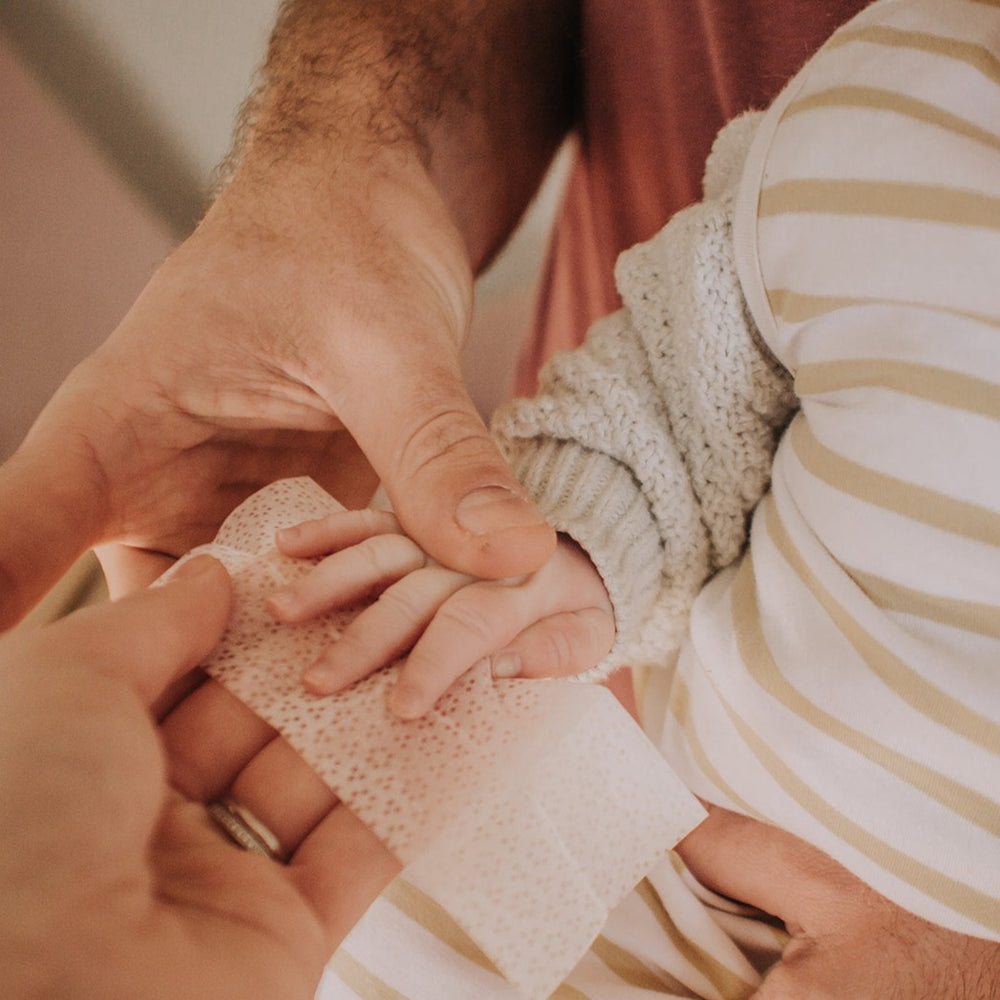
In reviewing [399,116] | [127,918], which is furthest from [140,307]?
[127,918]

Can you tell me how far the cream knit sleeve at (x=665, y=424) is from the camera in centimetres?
46

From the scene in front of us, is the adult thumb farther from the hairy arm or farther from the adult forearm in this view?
the adult forearm

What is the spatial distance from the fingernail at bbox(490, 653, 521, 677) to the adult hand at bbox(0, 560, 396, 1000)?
11cm

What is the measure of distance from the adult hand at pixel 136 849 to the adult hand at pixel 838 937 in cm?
30

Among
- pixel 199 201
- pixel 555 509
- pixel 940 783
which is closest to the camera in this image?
pixel 940 783

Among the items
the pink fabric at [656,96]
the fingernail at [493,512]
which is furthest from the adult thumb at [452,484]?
the pink fabric at [656,96]

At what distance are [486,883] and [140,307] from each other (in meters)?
0.44

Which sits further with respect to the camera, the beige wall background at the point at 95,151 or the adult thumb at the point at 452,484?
the beige wall background at the point at 95,151

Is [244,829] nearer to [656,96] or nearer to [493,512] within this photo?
[493,512]

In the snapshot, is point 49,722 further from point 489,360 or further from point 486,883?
point 489,360

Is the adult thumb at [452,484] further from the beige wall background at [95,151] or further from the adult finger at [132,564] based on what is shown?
the beige wall background at [95,151]

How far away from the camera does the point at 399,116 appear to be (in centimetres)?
63

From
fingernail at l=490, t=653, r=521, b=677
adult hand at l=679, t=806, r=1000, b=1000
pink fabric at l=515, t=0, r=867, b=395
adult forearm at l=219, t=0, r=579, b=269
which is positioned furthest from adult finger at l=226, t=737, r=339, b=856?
pink fabric at l=515, t=0, r=867, b=395

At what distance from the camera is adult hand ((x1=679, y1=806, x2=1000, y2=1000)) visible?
1.45ft
